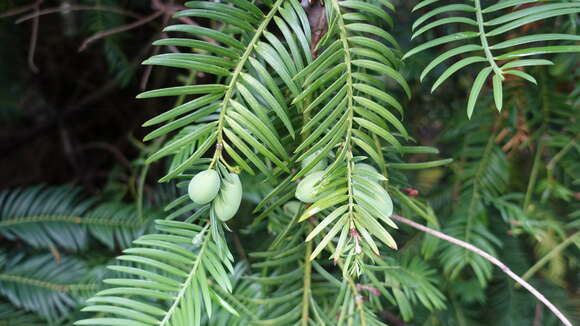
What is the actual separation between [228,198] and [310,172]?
6 cm

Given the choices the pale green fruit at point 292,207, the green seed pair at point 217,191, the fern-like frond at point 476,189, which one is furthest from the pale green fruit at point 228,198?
the fern-like frond at point 476,189

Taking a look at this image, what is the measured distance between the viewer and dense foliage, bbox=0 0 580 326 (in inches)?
12.1

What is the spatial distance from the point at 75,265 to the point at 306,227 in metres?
0.44

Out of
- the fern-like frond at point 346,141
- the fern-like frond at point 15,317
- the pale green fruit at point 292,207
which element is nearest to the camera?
the fern-like frond at point 346,141

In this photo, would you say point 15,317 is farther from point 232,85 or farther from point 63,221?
point 232,85

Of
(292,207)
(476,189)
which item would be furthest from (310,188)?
(476,189)

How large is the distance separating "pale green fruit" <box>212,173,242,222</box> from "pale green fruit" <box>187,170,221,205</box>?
0.03ft

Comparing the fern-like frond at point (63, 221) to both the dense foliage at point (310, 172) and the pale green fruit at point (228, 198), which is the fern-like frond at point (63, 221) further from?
the pale green fruit at point (228, 198)

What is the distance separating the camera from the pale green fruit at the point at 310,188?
30 cm

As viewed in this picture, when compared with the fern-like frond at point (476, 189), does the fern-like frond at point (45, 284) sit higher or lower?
higher

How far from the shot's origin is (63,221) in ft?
2.24

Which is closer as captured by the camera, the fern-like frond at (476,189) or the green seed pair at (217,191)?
the green seed pair at (217,191)

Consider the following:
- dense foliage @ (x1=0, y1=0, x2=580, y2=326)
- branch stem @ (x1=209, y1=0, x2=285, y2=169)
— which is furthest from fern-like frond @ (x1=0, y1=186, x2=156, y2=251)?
branch stem @ (x1=209, y1=0, x2=285, y2=169)

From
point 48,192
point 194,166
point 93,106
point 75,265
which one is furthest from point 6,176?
point 194,166
